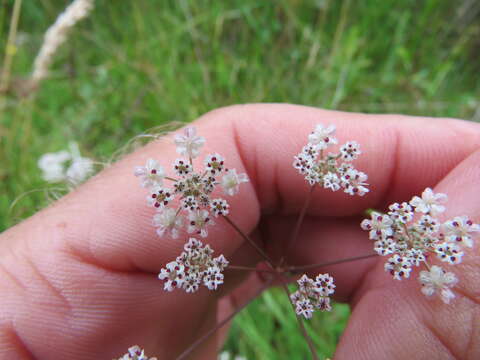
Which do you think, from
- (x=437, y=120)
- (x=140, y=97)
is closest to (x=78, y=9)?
(x=140, y=97)

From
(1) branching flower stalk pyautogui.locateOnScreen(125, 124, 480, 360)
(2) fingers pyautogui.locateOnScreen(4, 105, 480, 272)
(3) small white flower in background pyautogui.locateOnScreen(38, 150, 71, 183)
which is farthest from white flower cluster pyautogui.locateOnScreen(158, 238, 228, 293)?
(3) small white flower in background pyautogui.locateOnScreen(38, 150, 71, 183)

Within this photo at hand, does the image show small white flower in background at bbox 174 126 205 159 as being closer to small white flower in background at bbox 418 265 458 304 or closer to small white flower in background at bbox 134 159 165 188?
small white flower in background at bbox 134 159 165 188

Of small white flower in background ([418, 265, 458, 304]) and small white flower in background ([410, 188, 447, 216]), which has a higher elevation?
small white flower in background ([410, 188, 447, 216])

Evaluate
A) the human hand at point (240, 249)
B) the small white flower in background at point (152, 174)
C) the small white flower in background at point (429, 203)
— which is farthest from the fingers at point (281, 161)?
the small white flower in background at point (429, 203)

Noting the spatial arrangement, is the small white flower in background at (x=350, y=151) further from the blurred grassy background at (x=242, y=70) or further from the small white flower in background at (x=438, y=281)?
the blurred grassy background at (x=242, y=70)

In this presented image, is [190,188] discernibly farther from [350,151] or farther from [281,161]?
[281,161]

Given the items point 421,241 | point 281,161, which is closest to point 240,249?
point 281,161
